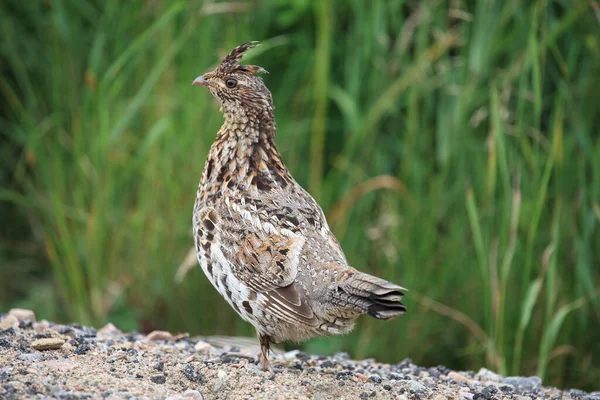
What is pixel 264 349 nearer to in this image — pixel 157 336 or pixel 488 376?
pixel 157 336

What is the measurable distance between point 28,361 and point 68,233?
8.85 feet

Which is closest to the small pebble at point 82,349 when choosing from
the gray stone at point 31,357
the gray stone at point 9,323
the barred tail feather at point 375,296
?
the gray stone at point 31,357

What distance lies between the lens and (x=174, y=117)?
6785 mm

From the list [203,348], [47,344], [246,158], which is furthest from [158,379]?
[246,158]

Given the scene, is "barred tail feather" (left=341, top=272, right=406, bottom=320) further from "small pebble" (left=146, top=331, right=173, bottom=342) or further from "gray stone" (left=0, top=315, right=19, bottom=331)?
"gray stone" (left=0, top=315, right=19, bottom=331)

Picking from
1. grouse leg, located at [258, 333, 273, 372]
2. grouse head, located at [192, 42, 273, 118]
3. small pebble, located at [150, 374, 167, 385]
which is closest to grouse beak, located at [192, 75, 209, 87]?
grouse head, located at [192, 42, 273, 118]

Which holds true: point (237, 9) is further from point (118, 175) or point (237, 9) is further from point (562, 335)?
point (562, 335)

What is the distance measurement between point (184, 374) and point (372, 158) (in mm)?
2915

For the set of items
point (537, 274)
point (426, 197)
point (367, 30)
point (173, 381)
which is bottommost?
point (173, 381)

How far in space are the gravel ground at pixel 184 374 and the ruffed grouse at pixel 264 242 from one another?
11.5 inches

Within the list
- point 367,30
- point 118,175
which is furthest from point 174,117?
point 367,30

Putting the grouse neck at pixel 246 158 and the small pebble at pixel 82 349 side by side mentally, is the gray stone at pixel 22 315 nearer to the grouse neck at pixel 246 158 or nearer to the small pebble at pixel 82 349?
the small pebble at pixel 82 349

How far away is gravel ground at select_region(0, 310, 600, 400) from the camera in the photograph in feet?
12.5

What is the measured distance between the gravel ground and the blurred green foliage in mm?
848
